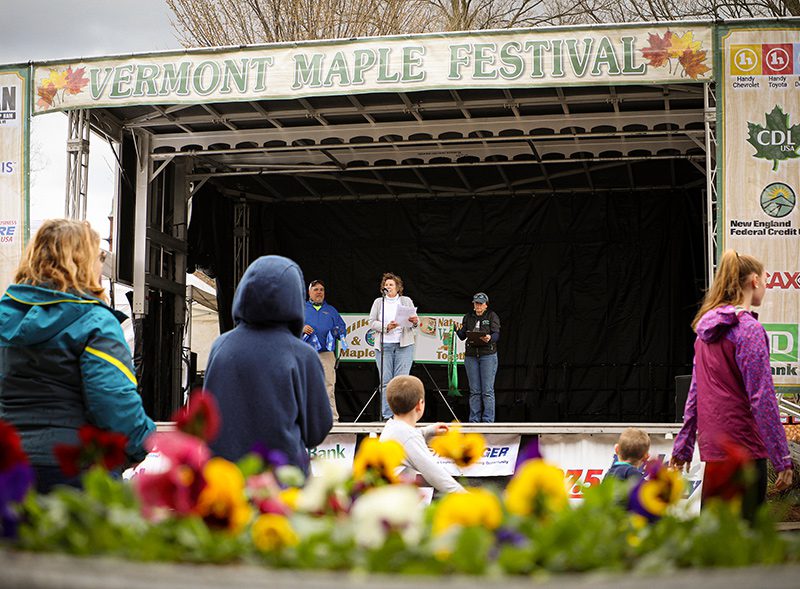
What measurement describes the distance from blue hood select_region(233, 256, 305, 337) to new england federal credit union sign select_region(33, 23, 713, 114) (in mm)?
5904

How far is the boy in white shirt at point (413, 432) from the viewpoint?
4582mm

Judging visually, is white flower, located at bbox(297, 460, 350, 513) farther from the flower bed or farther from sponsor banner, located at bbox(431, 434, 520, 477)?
sponsor banner, located at bbox(431, 434, 520, 477)

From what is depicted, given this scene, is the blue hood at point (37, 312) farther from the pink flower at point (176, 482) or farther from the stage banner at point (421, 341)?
the stage banner at point (421, 341)

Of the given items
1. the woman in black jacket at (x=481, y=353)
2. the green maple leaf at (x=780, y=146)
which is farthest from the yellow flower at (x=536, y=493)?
the woman in black jacket at (x=481, y=353)

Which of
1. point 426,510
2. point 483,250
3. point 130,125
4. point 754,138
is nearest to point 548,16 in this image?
point 483,250

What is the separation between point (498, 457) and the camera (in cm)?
866

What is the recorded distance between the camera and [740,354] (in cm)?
434

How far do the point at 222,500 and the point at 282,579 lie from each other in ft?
0.97

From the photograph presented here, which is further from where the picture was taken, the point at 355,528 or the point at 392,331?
the point at 392,331

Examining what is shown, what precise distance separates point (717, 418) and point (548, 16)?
18.2 meters

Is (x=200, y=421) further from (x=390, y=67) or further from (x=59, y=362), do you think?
(x=390, y=67)

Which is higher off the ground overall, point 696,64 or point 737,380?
point 696,64

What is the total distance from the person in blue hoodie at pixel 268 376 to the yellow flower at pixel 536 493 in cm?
186

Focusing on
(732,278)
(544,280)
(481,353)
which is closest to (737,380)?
(732,278)
